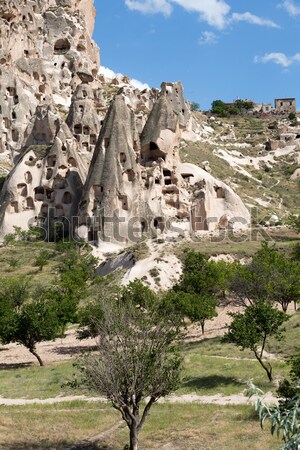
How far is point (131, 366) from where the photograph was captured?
14680 millimetres

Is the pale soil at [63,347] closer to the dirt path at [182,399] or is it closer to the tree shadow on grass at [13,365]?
the tree shadow on grass at [13,365]

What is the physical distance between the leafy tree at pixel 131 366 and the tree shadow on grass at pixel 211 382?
6.27m

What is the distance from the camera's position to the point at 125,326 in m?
15.2

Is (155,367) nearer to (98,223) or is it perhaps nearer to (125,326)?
(125,326)

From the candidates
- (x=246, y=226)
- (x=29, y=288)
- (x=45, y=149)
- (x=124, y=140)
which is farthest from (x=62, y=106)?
(x=29, y=288)

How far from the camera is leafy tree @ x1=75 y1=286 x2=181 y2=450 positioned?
1450 cm

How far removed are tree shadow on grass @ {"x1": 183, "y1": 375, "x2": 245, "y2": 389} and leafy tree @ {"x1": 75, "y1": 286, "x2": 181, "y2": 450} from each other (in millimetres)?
6266

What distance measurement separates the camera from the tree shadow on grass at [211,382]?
21516 millimetres

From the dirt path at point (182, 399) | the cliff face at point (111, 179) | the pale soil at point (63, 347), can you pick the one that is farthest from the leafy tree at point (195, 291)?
the cliff face at point (111, 179)

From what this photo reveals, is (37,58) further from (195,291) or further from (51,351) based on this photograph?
(51,351)

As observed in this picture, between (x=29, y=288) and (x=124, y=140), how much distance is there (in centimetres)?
1762

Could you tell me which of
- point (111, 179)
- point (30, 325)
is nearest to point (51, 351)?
point (30, 325)

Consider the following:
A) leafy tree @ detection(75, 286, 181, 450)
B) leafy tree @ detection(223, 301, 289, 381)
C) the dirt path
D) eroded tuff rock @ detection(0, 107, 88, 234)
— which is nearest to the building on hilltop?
eroded tuff rock @ detection(0, 107, 88, 234)

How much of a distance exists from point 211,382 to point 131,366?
822 centimetres
